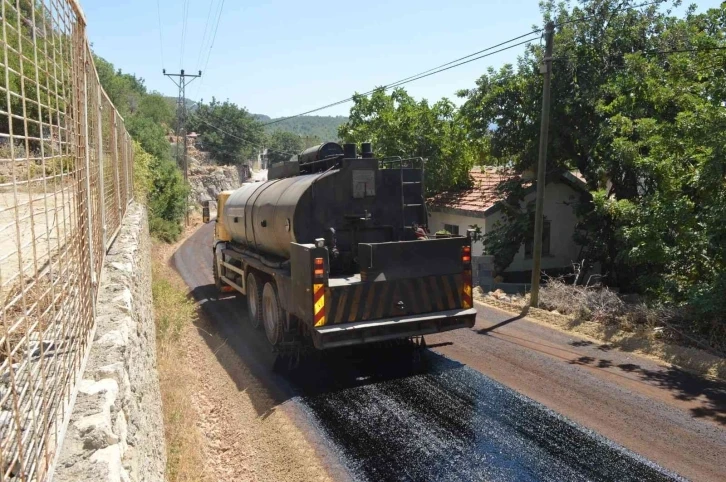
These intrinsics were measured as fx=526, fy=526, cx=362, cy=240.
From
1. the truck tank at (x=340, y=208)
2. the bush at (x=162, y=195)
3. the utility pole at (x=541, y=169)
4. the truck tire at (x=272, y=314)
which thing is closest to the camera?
the truck tank at (x=340, y=208)

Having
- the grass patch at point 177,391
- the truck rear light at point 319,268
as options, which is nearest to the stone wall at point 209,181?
the grass patch at point 177,391

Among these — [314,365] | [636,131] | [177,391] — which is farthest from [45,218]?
[636,131]

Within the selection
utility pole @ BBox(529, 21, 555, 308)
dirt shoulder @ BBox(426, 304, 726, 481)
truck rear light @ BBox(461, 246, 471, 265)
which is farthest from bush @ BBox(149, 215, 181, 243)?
truck rear light @ BBox(461, 246, 471, 265)

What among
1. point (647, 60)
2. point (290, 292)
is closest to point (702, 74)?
point (647, 60)

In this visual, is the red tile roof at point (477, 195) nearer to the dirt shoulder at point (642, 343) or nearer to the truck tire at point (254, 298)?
the dirt shoulder at point (642, 343)

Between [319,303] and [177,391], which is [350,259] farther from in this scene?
[177,391]

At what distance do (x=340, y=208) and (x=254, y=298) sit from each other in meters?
3.21

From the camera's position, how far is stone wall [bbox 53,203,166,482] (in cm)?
229

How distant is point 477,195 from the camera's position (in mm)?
20406

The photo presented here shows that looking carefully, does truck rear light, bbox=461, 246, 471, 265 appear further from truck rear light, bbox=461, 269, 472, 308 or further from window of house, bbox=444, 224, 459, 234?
window of house, bbox=444, 224, 459, 234

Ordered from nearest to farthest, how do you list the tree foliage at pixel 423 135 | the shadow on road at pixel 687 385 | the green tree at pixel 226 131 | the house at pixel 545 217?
the shadow on road at pixel 687 385
the house at pixel 545 217
the tree foliage at pixel 423 135
the green tree at pixel 226 131

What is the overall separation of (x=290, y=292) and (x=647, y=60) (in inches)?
512

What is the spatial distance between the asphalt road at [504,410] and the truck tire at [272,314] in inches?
12.4

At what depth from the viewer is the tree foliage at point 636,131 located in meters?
10.1
